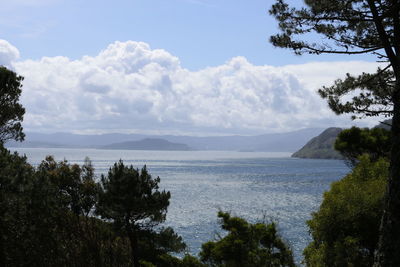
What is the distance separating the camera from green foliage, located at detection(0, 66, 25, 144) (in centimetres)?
2981

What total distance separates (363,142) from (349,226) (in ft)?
66.0

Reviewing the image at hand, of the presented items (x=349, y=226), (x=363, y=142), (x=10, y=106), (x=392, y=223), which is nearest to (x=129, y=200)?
(x=10, y=106)

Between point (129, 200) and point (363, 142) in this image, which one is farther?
point (363, 142)

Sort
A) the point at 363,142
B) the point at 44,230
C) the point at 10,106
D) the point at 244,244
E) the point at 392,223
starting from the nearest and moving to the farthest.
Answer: the point at 44,230
the point at 392,223
the point at 244,244
the point at 10,106
the point at 363,142

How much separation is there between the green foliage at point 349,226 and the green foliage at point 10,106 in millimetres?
23135

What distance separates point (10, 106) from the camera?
30.7 meters

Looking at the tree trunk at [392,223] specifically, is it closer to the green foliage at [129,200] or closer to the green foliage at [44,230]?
the green foliage at [44,230]

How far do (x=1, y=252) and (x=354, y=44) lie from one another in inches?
502

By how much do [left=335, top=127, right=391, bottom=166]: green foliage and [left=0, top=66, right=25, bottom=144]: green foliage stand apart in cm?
2834

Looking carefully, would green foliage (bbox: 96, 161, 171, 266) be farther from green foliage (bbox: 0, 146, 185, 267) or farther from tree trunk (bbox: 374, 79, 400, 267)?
tree trunk (bbox: 374, 79, 400, 267)

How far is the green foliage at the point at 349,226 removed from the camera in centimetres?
1841

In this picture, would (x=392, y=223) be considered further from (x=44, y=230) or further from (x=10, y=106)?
(x=10, y=106)

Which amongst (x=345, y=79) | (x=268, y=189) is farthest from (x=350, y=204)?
(x=268, y=189)

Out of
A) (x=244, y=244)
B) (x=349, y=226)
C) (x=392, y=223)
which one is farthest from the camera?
(x=349, y=226)
